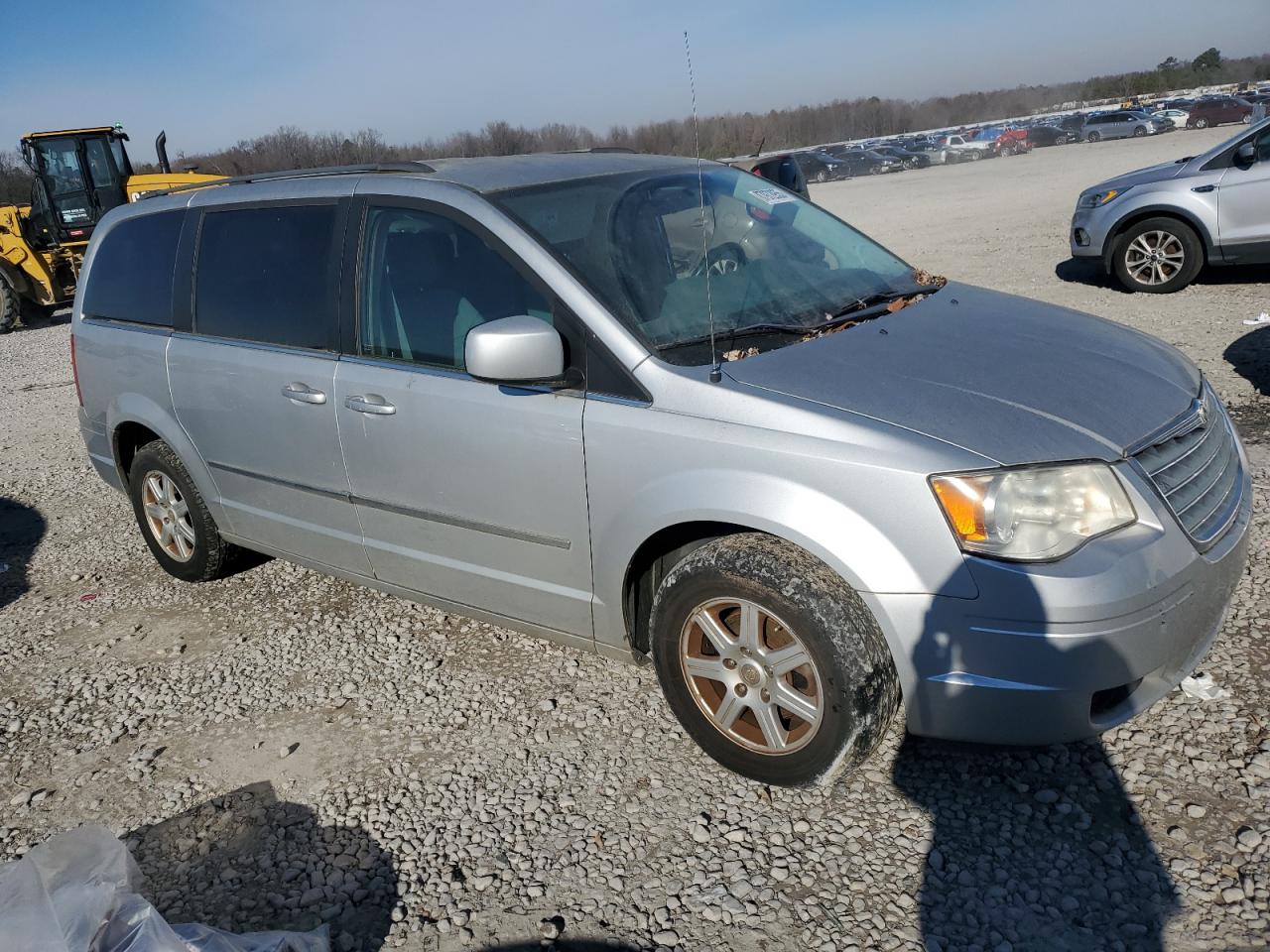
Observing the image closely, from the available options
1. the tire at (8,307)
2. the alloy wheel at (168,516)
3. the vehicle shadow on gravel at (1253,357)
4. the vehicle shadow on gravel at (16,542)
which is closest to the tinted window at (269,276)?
the alloy wheel at (168,516)

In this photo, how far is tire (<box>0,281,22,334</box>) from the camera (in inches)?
613

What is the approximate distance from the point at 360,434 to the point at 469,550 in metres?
0.63

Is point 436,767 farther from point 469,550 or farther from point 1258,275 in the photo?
point 1258,275

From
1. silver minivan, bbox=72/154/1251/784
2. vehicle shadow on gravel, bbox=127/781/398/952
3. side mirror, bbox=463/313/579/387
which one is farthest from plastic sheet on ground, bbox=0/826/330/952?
side mirror, bbox=463/313/579/387

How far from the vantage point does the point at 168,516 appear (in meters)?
4.94

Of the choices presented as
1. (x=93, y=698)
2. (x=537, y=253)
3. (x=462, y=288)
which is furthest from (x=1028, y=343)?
(x=93, y=698)

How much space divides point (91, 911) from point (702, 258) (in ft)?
8.37

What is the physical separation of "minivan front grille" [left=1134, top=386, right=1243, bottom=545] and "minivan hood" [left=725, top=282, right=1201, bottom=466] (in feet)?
0.21

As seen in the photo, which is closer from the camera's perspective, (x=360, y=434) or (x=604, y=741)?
(x=604, y=741)

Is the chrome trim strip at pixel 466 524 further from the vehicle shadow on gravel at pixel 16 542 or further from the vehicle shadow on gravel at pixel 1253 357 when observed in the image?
the vehicle shadow on gravel at pixel 1253 357

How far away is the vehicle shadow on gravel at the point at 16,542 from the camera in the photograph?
208 inches

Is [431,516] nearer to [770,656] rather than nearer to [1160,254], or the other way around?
[770,656]

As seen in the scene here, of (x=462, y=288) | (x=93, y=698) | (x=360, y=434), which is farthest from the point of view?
(x=93, y=698)

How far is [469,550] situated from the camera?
348 centimetres
